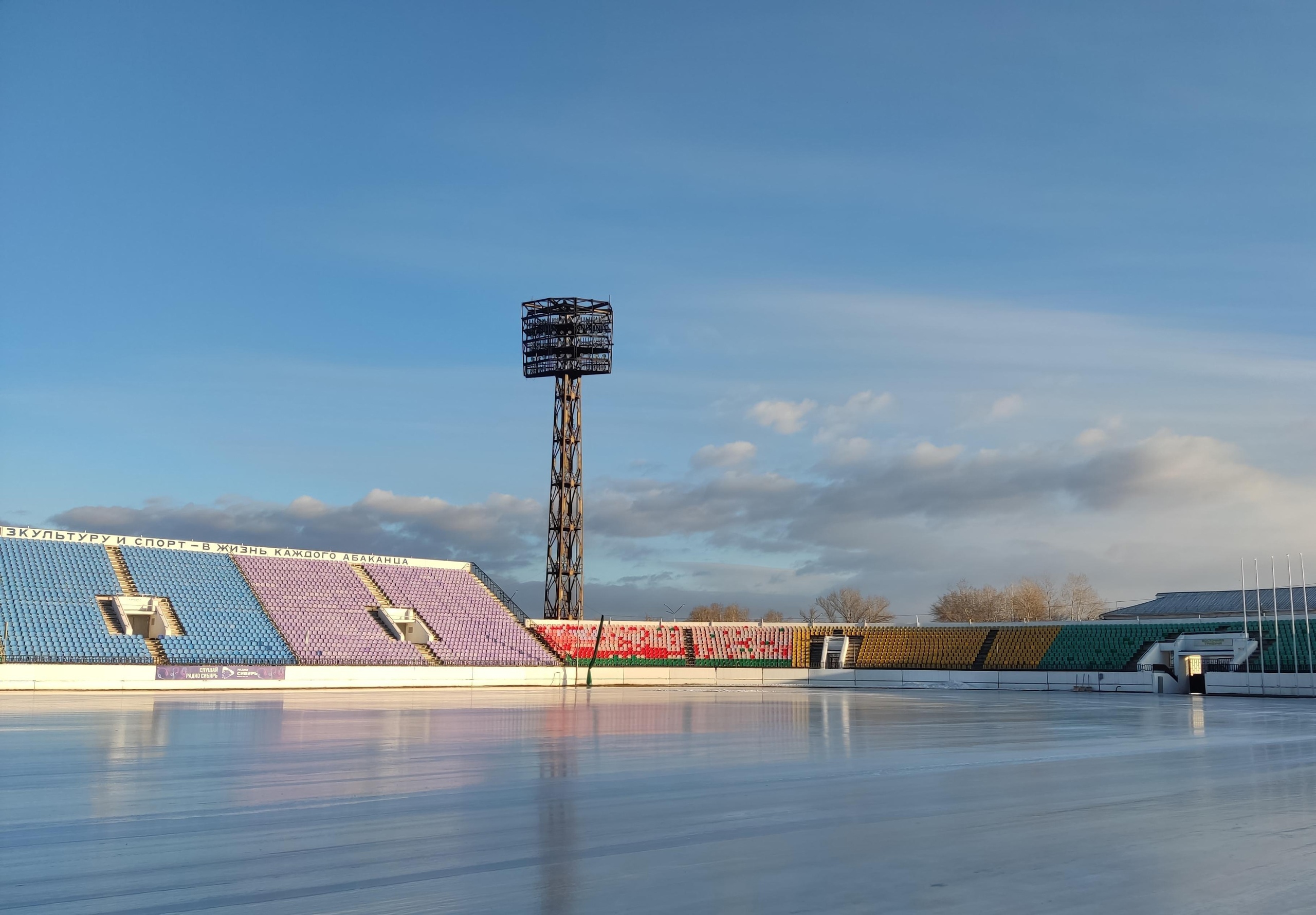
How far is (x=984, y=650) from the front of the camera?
2717 inches

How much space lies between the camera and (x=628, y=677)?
6825 cm

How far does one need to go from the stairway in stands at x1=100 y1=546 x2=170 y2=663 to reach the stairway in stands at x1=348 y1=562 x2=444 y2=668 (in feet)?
43.2

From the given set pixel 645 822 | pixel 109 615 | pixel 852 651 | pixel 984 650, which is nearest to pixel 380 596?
pixel 109 615

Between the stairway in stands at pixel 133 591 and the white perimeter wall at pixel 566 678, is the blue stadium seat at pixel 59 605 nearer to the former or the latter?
the stairway in stands at pixel 133 591

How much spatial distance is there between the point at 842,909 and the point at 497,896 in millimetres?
2554

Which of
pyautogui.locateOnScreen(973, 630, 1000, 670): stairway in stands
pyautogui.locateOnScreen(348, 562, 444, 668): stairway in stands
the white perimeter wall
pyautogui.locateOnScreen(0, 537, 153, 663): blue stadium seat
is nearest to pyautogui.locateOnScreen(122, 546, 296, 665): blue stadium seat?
pyautogui.locateOnScreen(0, 537, 153, 663): blue stadium seat

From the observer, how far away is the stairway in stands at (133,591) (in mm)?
51156

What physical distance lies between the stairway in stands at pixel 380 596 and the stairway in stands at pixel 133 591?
13.2 meters

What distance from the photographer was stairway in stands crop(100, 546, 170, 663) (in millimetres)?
51156

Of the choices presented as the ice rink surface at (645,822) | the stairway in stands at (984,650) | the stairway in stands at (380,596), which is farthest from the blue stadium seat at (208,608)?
the stairway in stands at (984,650)

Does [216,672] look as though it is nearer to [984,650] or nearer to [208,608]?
[208,608]

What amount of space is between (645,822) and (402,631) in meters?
57.4

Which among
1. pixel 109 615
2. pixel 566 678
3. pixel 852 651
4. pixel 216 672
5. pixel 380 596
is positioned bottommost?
pixel 566 678

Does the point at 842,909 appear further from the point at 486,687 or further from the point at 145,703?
the point at 486,687
